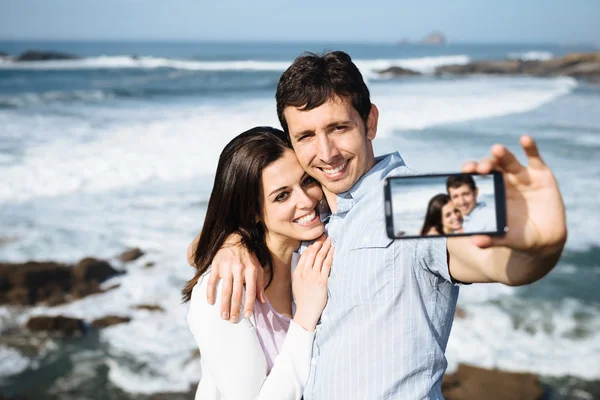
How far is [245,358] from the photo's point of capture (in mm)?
2555

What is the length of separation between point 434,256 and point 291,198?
0.95 meters

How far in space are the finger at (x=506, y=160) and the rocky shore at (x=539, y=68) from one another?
42.4 meters

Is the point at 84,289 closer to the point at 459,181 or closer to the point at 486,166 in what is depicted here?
the point at 459,181

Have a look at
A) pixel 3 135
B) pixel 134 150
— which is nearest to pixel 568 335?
pixel 134 150

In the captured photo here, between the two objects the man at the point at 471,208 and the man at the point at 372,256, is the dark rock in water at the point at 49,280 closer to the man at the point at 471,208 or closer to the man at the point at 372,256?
the man at the point at 372,256

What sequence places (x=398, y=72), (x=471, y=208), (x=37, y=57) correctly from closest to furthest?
(x=471, y=208) → (x=37, y=57) → (x=398, y=72)

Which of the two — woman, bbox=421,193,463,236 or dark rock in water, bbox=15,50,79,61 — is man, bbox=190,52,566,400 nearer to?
woman, bbox=421,193,463,236

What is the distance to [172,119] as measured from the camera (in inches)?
817

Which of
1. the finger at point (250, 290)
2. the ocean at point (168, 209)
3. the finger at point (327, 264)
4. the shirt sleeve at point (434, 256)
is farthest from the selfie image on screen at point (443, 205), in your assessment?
the ocean at point (168, 209)

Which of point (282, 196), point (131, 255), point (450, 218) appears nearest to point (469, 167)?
point (450, 218)

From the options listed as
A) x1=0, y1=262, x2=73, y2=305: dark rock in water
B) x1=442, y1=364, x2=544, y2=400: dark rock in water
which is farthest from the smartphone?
x1=0, y1=262, x2=73, y2=305: dark rock in water

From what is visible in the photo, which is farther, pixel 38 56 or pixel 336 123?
pixel 38 56

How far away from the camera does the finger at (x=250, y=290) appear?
260 cm

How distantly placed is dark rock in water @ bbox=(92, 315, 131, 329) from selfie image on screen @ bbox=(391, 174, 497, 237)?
605 cm
